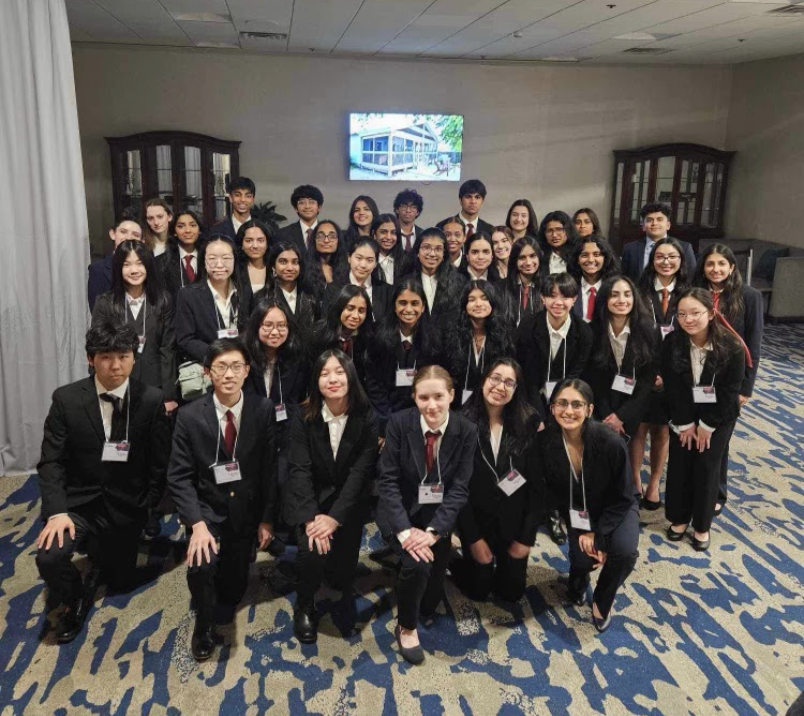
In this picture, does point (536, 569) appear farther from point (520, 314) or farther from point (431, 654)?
point (520, 314)

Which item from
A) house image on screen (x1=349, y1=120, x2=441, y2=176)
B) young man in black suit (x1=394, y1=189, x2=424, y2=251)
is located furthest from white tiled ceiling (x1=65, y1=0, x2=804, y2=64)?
young man in black suit (x1=394, y1=189, x2=424, y2=251)

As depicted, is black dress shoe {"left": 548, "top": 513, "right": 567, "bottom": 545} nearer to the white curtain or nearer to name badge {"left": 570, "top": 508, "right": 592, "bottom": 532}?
name badge {"left": 570, "top": 508, "right": 592, "bottom": 532}

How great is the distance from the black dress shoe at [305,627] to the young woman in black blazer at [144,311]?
1.39 m

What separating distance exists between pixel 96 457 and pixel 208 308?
41.5 inches

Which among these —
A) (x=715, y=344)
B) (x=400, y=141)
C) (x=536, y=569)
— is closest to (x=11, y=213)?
(x=536, y=569)

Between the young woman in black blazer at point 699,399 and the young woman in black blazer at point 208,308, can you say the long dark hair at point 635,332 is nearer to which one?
the young woman in black blazer at point 699,399

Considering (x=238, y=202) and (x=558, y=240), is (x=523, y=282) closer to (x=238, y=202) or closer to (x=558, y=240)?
(x=558, y=240)

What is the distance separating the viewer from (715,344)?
3369 mm

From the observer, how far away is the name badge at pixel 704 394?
341cm

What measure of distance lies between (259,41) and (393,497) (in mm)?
6852

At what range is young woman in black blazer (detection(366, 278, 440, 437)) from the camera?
11.9 ft

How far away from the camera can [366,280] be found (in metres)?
4.07

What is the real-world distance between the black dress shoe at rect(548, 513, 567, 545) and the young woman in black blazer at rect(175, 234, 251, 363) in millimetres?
2031

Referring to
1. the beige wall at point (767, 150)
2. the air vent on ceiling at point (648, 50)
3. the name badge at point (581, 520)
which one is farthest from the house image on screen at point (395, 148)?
the name badge at point (581, 520)
